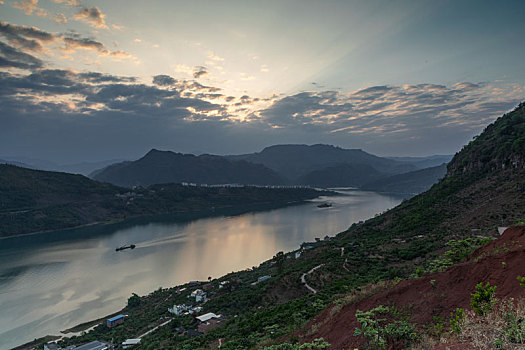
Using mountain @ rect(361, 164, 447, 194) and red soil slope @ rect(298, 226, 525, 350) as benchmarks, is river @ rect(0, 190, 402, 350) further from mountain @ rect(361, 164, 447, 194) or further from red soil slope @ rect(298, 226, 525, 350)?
mountain @ rect(361, 164, 447, 194)

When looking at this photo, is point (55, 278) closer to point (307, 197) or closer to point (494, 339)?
point (494, 339)

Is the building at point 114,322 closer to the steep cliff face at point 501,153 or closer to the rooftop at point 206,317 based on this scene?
the rooftop at point 206,317

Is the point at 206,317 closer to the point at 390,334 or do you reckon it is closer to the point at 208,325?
the point at 208,325

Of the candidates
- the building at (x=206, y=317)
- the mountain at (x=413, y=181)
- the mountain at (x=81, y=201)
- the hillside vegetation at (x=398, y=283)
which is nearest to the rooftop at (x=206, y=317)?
the building at (x=206, y=317)

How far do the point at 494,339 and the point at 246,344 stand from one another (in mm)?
9422

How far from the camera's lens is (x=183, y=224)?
86625mm

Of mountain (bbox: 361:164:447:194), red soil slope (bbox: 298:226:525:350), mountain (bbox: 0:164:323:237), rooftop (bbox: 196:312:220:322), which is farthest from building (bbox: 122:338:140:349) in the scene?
mountain (bbox: 361:164:447:194)

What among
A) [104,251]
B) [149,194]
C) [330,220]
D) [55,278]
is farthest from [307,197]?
[55,278]

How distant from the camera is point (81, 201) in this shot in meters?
97.6

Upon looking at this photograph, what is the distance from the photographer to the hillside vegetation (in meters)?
6.20

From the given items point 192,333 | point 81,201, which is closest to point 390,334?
point 192,333

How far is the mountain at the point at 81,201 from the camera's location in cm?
8100

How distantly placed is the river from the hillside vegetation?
817 centimetres

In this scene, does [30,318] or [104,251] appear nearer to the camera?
[30,318]
